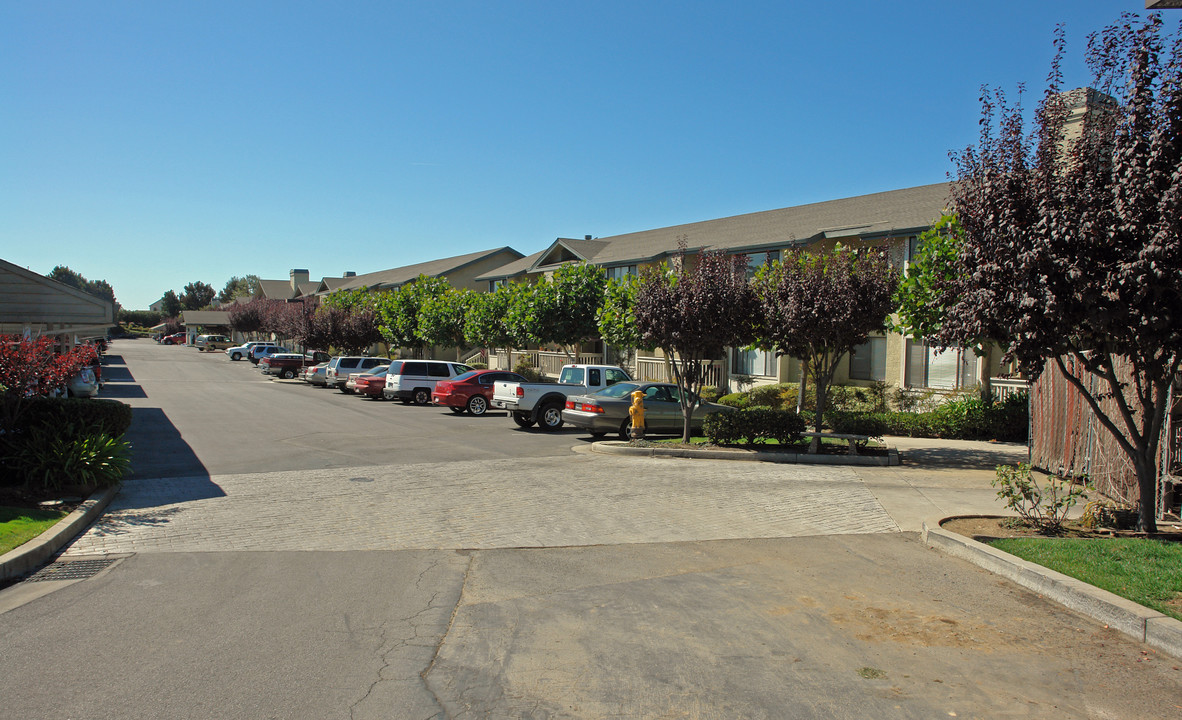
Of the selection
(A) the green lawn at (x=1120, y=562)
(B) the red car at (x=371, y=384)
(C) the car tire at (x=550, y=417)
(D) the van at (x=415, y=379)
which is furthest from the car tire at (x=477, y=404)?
(A) the green lawn at (x=1120, y=562)

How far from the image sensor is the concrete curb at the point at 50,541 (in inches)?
281

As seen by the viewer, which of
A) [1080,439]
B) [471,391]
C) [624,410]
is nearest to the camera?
[1080,439]

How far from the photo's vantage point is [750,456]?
15109 mm

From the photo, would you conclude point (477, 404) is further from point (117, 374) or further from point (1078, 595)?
point (117, 374)

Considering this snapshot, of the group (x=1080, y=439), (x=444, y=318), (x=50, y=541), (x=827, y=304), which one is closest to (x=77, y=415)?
(x=50, y=541)

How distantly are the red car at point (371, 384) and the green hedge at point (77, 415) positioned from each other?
18984 millimetres

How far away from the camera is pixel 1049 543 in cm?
788

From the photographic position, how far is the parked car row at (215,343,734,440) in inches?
708

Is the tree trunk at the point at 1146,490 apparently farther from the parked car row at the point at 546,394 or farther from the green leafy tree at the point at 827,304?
the parked car row at the point at 546,394

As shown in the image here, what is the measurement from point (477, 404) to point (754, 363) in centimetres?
1038

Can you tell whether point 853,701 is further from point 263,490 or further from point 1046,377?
point 1046,377

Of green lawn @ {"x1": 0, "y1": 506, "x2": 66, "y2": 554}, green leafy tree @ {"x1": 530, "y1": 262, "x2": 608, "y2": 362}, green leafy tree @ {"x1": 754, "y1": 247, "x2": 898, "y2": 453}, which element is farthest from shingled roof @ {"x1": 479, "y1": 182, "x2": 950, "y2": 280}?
green lawn @ {"x1": 0, "y1": 506, "x2": 66, "y2": 554}

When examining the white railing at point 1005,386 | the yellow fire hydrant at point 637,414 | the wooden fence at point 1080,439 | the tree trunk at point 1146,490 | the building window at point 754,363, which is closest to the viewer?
the tree trunk at point 1146,490

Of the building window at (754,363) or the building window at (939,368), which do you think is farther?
the building window at (754,363)
